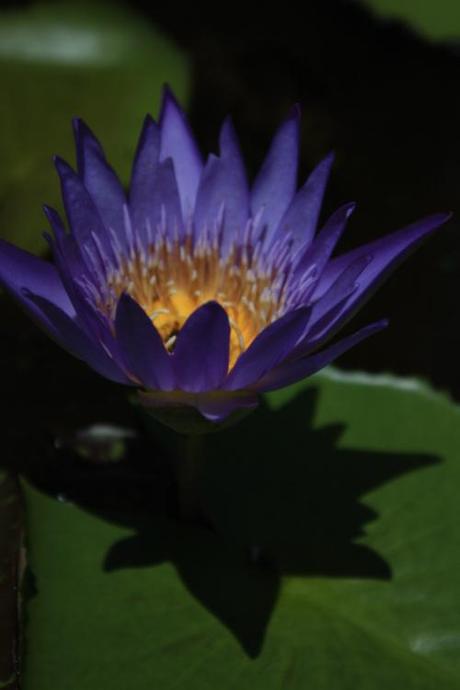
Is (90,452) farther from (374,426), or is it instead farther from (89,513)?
(374,426)

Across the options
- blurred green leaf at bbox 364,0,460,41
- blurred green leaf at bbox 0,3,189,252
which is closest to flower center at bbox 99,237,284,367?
blurred green leaf at bbox 0,3,189,252


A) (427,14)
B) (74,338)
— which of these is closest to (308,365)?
(74,338)

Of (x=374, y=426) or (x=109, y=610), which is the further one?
(x=374, y=426)

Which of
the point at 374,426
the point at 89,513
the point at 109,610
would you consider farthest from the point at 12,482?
the point at 374,426

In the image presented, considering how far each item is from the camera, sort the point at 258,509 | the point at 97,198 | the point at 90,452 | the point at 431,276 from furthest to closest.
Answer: the point at 431,276
the point at 90,452
the point at 258,509
the point at 97,198

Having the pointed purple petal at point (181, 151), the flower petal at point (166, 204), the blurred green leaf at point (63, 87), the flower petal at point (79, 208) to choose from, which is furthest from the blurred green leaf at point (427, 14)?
the flower petal at point (79, 208)

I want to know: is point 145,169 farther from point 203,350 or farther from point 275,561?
point 275,561

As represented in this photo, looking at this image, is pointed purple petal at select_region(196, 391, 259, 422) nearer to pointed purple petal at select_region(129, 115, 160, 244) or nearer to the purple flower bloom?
the purple flower bloom
